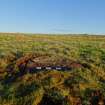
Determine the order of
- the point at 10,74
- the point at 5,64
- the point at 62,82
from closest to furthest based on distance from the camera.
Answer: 1. the point at 62,82
2. the point at 10,74
3. the point at 5,64

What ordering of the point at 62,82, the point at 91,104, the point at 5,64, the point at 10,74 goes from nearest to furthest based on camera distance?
the point at 91,104
the point at 62,82
the point at 10,74
the point at 5,64

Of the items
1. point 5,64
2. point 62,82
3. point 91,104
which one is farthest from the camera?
point 5,64

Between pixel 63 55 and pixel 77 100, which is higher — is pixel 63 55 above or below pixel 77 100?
above

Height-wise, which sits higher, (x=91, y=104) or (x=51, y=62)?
(x=51, y=62)

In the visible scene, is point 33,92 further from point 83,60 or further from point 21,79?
point 83,60

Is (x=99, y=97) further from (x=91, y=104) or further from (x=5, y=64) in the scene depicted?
(x=5, y=64)

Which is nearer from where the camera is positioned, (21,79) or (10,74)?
(21,79)

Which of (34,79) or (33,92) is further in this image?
(34,79)

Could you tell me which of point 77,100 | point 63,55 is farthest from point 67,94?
point 63,55

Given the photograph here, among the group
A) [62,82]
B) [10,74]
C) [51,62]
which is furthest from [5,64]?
[62,82]
